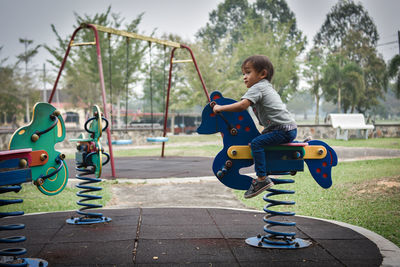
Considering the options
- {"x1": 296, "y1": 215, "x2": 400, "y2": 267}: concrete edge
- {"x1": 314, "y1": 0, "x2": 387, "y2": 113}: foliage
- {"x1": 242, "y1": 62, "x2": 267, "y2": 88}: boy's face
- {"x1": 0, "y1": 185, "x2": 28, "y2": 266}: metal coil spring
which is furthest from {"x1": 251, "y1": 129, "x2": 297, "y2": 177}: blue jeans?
{"x1": 314, "y1": 0, "x2": 387, "y2": 113}: foliage

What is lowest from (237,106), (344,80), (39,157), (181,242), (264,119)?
(181,242)

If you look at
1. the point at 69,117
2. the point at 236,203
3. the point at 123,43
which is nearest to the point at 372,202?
the point at 236,203

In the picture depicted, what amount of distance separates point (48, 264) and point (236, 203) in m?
3.85

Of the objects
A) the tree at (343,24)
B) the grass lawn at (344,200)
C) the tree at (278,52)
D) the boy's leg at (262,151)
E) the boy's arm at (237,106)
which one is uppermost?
the tree at (343,24)

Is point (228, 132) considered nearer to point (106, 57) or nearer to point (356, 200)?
point (356, 200)

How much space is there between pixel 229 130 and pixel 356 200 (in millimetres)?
3723

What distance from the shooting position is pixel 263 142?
3.65 meters

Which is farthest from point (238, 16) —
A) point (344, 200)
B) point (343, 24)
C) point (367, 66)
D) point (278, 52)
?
point (344, 200)

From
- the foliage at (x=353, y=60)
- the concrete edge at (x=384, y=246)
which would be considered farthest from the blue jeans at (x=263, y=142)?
the foliage at (x=353, y=60)

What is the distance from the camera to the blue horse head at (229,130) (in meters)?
3.90

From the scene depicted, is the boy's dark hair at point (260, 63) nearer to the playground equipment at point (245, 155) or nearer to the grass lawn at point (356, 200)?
the playground equipment at point (245, 155)

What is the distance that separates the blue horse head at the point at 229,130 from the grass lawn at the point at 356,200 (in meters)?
1.76

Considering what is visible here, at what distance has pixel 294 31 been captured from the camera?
58.3 m

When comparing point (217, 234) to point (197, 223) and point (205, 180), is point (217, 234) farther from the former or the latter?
point (205, 180)
